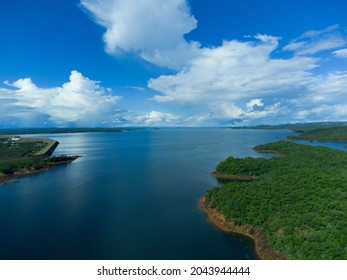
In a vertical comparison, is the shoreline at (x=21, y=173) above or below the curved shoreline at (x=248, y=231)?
above

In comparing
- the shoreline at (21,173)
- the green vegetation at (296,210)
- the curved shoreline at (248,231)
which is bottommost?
the curved shoreline at (248,231)

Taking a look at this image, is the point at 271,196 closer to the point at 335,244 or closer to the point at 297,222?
the point at 297,222

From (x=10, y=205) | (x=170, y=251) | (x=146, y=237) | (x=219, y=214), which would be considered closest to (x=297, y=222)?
(x=219, y=214)

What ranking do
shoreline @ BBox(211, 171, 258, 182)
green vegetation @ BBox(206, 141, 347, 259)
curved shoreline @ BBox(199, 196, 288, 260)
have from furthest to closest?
1. shoreline @ BBox(211, 171, 258, 182)
2. curved shoreline @ BBox(199, 196, 288, 260)
3. green vegetation @ BBox(206, 141, 347, 259)

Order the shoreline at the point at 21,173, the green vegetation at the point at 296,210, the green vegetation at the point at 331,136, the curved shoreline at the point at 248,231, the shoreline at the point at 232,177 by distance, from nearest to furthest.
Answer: the green vegetation at the point at 296,210 < the curved shoreline at the point at 248,231 < the shoreline at the point at 232,177 < the shoreline at the point at 21,173 < the green vegetation at the point at 331,136

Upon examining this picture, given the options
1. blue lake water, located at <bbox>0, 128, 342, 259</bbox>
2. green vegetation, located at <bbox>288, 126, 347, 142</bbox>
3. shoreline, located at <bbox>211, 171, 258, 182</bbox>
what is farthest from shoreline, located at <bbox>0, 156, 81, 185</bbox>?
green vegetation, located at <bbox>288, 126, 347, 142</bbox>

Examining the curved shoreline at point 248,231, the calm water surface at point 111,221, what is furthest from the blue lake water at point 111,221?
the curved shoreline at point 248,231

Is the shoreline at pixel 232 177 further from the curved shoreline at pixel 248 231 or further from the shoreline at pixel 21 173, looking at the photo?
the shoreline at pixel 21 173

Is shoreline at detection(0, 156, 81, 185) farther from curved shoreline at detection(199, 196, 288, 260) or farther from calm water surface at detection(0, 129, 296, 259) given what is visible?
curved shoreline at detection(199, 196, 288, 260)

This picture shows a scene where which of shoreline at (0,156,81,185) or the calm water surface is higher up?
shoreline at (0,156,81,185)
